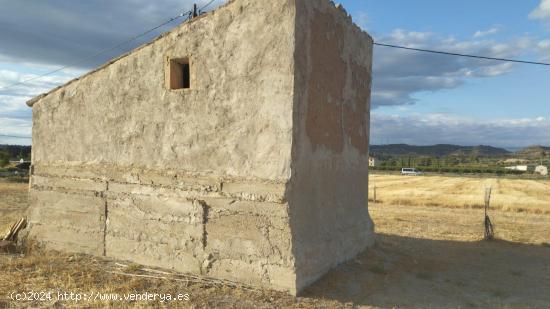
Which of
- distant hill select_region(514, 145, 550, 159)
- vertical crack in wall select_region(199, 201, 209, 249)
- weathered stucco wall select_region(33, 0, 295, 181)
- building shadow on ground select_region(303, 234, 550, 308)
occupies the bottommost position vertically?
building shadow on ground select_region(303, 234, 550, 308)

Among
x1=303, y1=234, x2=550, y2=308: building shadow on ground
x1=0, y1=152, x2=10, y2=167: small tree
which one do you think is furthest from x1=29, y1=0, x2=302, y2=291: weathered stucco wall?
x1=0, y1=152, x2=10, y2=167: small tree

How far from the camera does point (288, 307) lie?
17.7 ft

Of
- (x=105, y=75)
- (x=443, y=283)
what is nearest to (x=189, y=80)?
(x=105, y=75)

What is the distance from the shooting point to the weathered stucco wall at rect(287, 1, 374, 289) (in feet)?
19.6

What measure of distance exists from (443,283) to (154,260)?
15.2 feet

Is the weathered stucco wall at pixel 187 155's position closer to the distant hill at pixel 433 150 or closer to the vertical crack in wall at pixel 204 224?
the vertical crack in wall at pixel 204 224

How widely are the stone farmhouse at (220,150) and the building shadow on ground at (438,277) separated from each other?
44cm

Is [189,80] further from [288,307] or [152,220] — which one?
[288,307]

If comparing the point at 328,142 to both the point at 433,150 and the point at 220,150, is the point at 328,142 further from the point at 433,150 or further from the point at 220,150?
the point at 433,150

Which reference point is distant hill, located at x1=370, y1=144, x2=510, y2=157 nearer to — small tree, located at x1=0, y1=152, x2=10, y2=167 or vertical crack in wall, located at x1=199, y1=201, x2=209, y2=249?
small tree, located at x1=0, y1=152, x2=10, y2=167

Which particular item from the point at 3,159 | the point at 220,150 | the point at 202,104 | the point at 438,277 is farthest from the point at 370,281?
the point at 3,159

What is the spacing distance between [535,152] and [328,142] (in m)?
117

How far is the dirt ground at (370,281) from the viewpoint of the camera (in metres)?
5.73

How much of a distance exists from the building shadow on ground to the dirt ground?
15 millimetres
